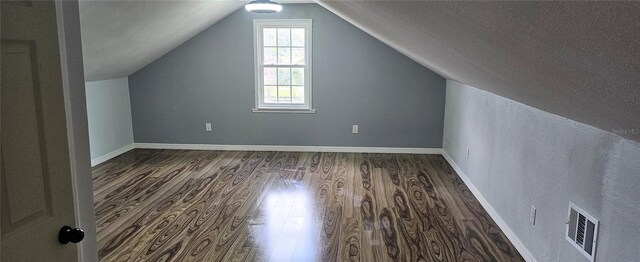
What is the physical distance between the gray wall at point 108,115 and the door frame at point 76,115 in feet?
12.6

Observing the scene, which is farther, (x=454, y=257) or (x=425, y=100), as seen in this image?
(x=425, y=100)

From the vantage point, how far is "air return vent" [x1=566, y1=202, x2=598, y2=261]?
192 centimetres

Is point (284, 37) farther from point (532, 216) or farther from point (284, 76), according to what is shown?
point (532, 216)

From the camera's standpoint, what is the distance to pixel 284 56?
562 cm

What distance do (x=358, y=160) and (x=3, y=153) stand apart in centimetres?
457

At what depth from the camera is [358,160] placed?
5320 mm

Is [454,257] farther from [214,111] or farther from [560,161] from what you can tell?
[214,111]

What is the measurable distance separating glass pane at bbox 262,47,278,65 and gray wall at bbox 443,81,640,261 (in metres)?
2.70

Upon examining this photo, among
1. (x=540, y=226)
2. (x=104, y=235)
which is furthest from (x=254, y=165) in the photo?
(x=540, y=226)

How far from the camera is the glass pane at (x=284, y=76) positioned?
5656mm

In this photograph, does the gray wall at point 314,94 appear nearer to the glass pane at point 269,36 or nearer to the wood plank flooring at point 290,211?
the glass pane at point 269,36

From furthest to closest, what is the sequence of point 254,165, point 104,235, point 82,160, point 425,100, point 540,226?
point 425,100, point 254,165, point 104,235, point 540,226, point 82,160

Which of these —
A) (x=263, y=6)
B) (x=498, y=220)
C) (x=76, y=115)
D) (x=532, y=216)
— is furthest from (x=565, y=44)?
(x=263, y=6)

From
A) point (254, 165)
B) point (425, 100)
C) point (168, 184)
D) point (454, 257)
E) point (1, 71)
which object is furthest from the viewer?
point (425, 100)
